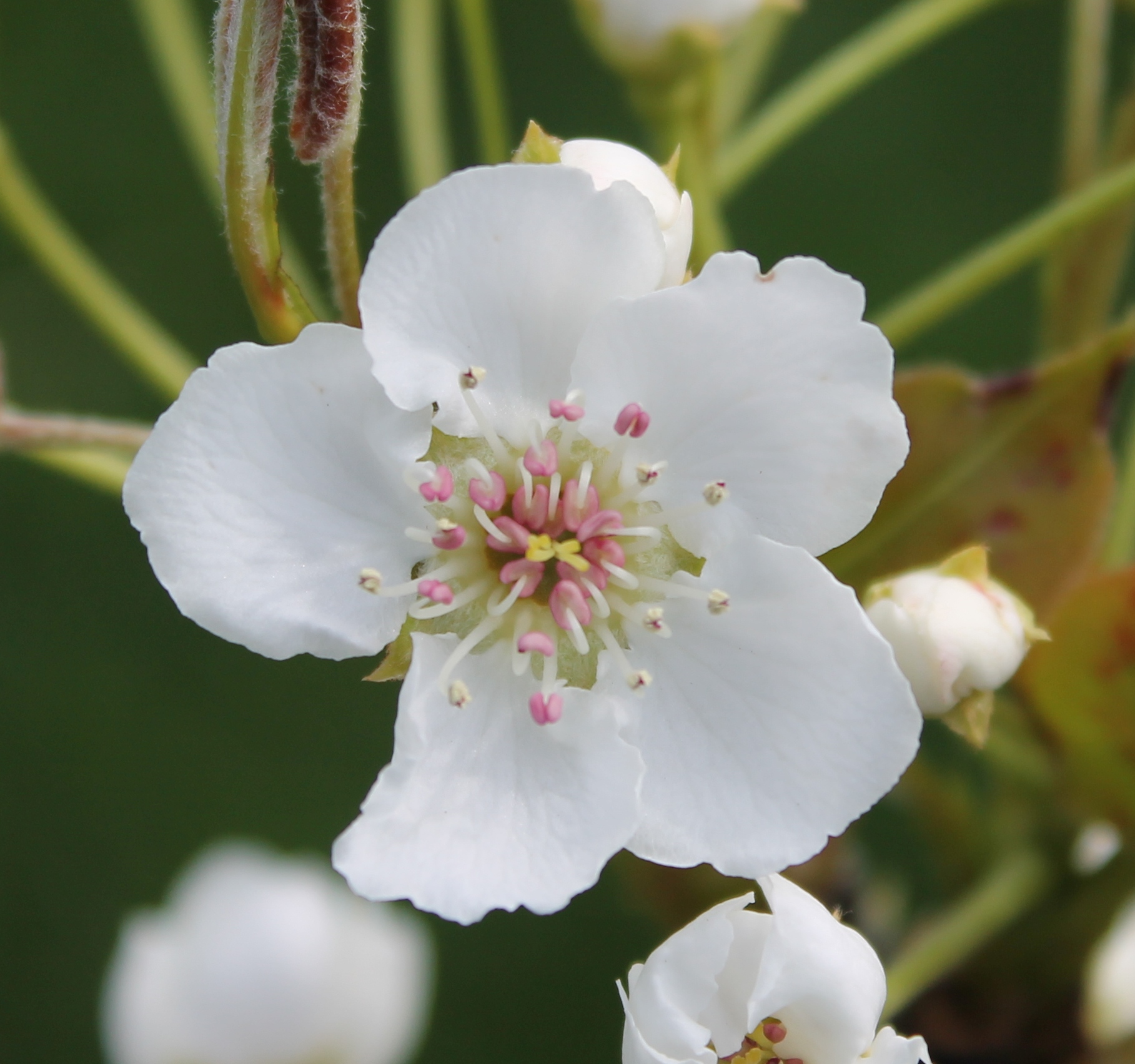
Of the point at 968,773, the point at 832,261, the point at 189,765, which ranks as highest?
the point at 832,261

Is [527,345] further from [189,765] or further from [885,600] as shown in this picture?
[189,765]

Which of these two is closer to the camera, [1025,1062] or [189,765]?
[1025,1062]

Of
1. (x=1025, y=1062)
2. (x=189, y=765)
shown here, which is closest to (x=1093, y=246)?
(x=1025, y=1062)

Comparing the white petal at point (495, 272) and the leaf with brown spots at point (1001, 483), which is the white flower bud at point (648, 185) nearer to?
the white petal at point (495, 272)

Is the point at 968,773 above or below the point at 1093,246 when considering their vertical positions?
below

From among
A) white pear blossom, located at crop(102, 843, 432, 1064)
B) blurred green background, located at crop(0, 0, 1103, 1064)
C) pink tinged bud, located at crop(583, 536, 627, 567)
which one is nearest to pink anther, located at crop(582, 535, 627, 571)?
pink tinged bud, located at crop(583, 536, 627, 567)

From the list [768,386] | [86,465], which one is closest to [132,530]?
→ [86,465]

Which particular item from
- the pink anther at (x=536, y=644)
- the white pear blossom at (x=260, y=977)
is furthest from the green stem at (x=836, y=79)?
the white pear blossom at (x=260, y=977)
